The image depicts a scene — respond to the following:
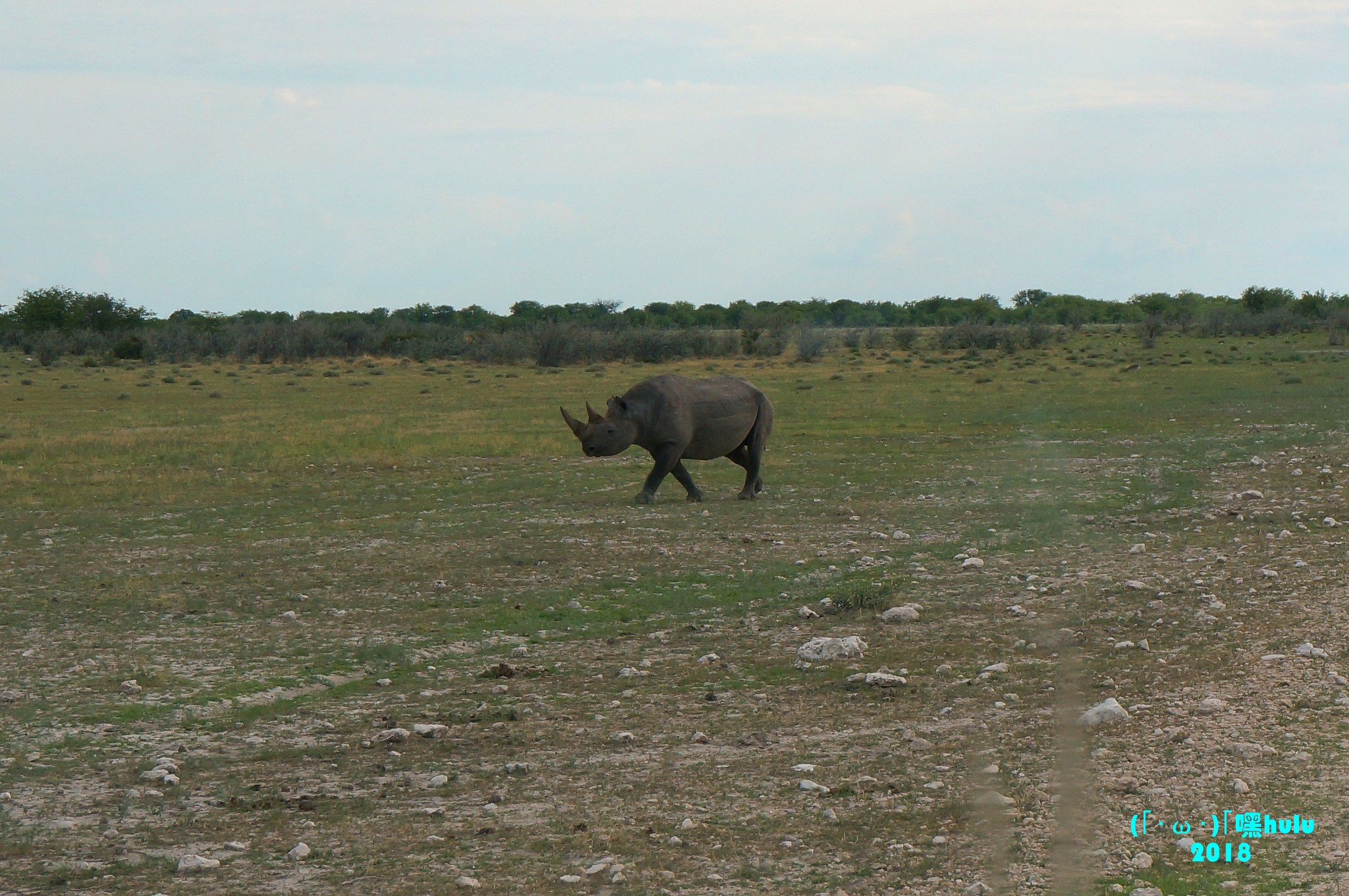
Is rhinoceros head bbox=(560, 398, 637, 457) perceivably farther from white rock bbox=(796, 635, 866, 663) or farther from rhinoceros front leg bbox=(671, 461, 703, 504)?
white rock bbox=(796, 635, 866, 663)

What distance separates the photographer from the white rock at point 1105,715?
6914 millimetres

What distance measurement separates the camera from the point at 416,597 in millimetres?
11477

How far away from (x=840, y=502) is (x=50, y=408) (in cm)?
2860

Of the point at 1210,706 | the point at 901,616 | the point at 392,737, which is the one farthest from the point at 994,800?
the point at 901,616

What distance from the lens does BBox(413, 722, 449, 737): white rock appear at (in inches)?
291

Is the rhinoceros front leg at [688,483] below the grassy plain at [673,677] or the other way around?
the other way around

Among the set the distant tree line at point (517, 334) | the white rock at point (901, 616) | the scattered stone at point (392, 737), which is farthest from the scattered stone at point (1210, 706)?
the distant tree line at point (517, 334)

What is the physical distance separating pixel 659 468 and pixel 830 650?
8.85m

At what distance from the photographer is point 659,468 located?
17.5 metres

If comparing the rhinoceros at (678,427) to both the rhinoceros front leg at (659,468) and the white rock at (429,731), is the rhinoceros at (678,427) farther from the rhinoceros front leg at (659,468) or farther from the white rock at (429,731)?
the white rock at (429,731)

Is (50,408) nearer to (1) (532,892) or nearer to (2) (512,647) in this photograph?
(2) (512,647)

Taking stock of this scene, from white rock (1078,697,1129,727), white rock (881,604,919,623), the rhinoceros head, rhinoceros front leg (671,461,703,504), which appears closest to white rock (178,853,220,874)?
white rock (1078,697,1129,727)

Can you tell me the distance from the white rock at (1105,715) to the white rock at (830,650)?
6.63 ft

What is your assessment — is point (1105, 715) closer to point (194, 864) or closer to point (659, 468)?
point (194, 864)
